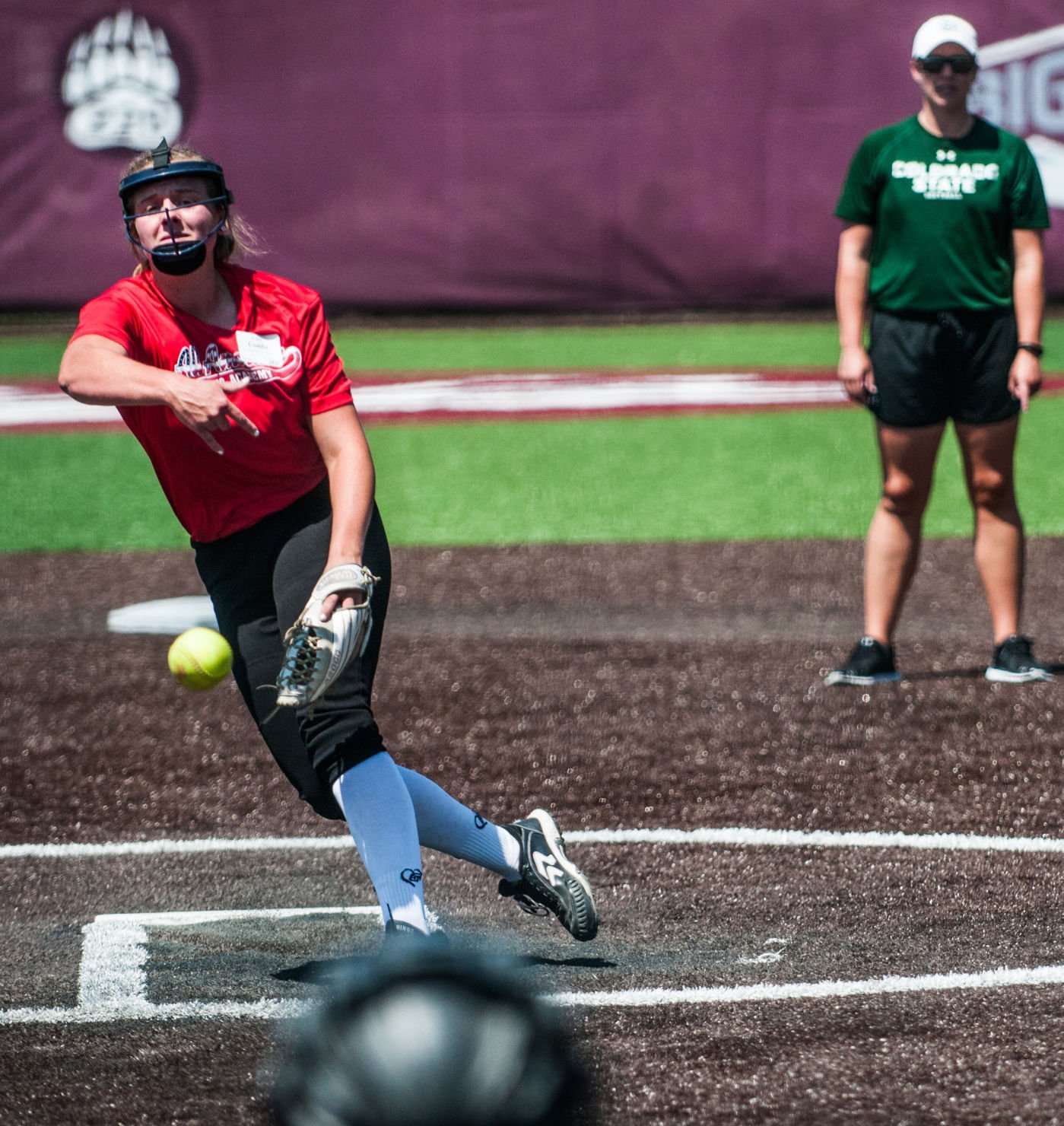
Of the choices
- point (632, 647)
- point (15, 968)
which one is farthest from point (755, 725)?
point (15, 968)

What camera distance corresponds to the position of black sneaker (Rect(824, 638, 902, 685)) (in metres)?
6.87

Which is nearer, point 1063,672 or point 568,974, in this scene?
point 568,974

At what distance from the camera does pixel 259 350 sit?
4078 millimetres

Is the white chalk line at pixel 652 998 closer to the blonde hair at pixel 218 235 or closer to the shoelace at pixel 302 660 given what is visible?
the shoelace at pixel 302 660

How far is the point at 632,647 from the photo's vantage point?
7.66 meters

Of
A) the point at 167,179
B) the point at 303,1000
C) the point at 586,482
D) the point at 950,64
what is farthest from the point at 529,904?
the point at 586,482

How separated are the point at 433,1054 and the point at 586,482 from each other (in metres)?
10.6

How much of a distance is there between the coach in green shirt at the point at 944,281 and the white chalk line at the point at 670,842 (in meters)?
1.91

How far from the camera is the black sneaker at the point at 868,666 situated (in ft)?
22.5

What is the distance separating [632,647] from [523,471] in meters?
4.91

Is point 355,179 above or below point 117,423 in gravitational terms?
above

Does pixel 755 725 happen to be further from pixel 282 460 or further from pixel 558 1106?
pixel 558 1106

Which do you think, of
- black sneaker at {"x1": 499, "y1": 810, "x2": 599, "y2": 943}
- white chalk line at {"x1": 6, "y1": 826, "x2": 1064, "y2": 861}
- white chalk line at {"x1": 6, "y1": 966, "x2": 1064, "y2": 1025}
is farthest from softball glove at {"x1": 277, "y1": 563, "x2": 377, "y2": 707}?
white chalk line at {"x1": 6, "y1": 826, "x2": 1064, "y2": 861}

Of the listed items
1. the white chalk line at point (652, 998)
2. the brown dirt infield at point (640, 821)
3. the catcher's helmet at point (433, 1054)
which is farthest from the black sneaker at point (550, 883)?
the catcher's helmet at point (433, 1054)
